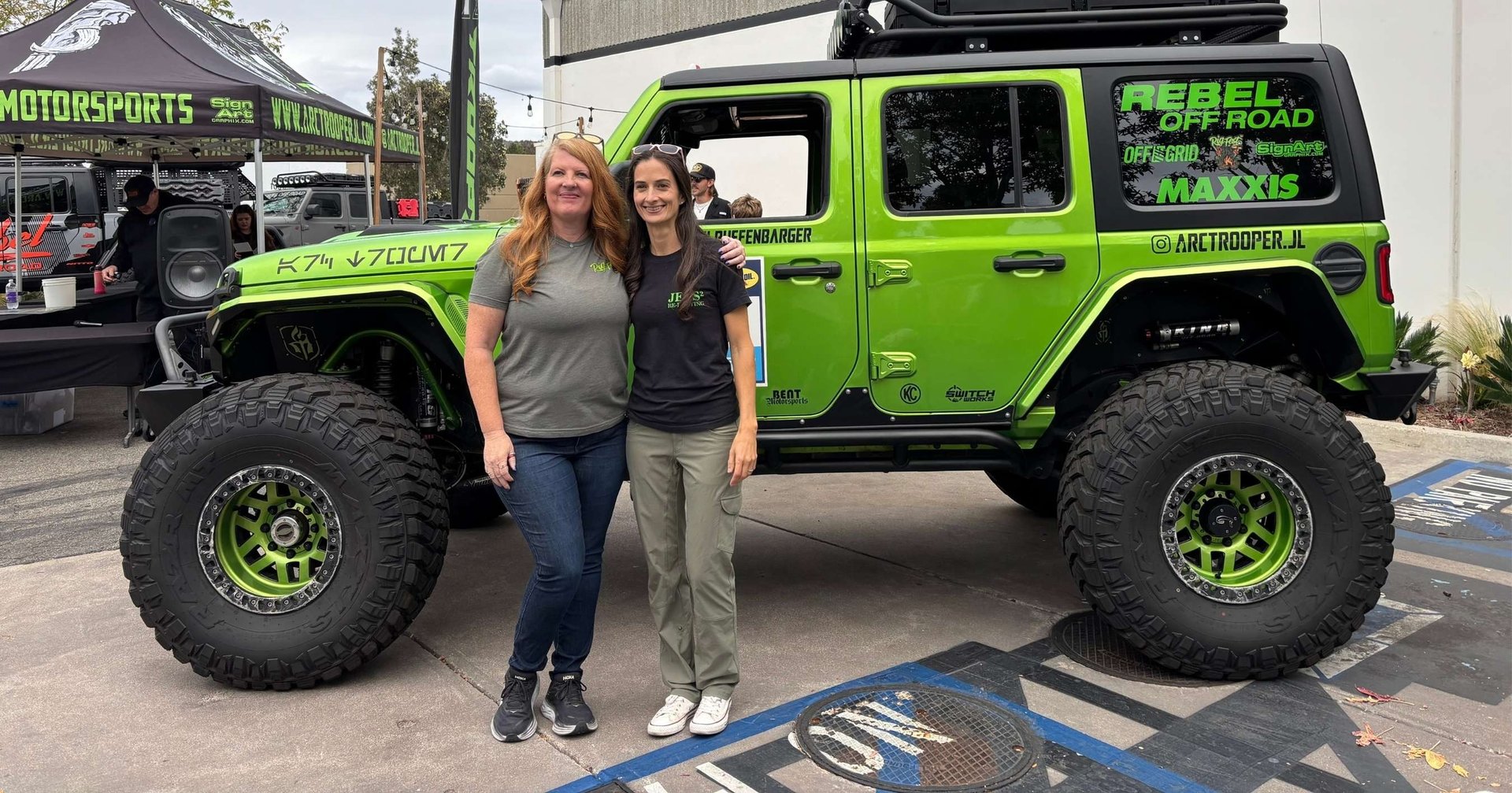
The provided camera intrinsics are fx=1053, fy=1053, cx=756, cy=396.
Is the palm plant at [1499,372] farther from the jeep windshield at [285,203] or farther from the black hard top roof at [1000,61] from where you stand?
the jeep windshield at [285,203]

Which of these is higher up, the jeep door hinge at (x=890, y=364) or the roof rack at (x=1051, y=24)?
the roof rack at (x=1051, y=24)

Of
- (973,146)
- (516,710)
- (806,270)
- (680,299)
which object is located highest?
(973,146)

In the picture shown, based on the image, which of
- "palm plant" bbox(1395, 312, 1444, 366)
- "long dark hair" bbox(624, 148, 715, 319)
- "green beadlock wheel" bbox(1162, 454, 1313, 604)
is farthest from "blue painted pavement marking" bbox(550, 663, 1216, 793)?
"palm plant" bbox(1395, 312, 1444, 366)

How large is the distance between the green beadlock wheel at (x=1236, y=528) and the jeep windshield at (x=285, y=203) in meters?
19.4

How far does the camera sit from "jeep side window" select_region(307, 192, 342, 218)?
2033cm

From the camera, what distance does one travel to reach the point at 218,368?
14.1ft

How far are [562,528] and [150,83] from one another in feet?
26.1

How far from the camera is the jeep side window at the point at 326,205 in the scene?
20328 millimetres

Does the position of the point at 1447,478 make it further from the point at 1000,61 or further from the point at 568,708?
the point at 568,708

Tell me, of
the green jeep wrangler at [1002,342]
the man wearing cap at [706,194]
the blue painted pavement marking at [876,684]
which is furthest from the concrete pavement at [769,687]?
the man wearing cap at [706,194]

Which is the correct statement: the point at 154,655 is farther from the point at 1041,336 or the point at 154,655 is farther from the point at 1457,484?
the point at 1457,484

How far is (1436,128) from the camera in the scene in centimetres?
871

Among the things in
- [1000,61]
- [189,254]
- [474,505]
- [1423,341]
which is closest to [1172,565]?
[1000,61]

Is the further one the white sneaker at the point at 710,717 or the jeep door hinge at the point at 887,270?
the jeep door hinge at the point at 887,270
